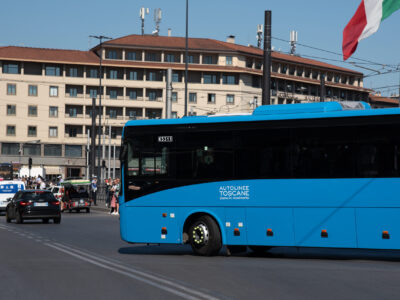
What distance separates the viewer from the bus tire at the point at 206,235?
17.7 metres

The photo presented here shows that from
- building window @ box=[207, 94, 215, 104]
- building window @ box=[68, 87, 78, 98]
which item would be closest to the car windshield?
building window @ box=[68, 87, 78, 98]

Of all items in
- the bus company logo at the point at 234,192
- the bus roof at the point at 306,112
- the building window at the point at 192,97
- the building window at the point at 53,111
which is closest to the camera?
the bus roof at the point at 306,112

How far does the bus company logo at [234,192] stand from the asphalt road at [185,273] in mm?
1283

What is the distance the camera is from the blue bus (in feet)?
52.0

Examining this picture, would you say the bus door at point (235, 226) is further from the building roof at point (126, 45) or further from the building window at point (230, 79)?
the building window at point (230, 79)

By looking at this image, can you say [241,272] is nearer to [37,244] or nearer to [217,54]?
[37,244]

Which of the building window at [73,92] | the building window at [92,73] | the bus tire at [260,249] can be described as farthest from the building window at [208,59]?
the bus tire at [260,249]

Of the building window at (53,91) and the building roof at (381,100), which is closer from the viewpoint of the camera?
the building window at (53,91)

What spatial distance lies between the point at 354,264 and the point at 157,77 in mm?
102653

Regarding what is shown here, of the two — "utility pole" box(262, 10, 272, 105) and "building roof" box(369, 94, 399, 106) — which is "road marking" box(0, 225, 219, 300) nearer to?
"utility pole" box(262, 10, 272, 105)

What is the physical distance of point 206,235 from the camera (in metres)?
17.8

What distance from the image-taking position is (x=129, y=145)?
62.3 feet

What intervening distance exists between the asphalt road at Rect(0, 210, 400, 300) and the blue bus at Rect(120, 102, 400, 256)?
59 centimetres

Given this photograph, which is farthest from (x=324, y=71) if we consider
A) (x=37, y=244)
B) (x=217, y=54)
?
(x=37, y=244)
